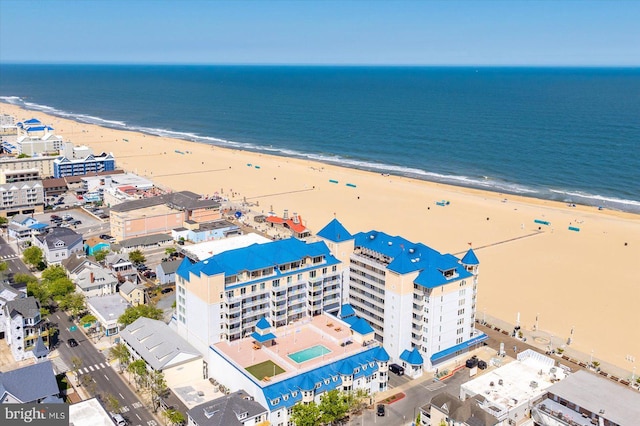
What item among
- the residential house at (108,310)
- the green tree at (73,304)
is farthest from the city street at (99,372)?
the residential house at (108,310)

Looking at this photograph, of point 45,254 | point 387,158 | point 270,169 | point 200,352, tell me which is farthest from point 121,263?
point 387,158

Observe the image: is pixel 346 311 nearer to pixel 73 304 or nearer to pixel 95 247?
pixel 73 304

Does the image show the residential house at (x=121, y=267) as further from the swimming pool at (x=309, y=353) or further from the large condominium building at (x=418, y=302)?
the large condominium building at (x=418, y=302)

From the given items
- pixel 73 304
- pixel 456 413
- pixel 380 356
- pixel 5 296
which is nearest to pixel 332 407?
pixel 380 356

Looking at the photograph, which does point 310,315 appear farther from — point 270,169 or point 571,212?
point 270,169

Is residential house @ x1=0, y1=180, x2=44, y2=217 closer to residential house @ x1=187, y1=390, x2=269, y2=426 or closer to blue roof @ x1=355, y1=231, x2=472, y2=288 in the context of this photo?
blue roof @ x1=355, y1=231, x2=472, y2=288

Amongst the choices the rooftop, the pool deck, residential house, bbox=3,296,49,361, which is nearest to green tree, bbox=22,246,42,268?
the rooftop
